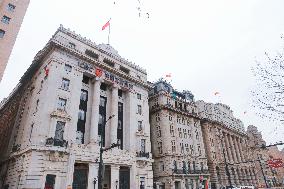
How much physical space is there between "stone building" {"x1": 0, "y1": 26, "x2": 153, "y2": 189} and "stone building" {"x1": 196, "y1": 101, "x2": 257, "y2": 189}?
1101 inches

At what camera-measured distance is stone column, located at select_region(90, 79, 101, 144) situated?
3612cm

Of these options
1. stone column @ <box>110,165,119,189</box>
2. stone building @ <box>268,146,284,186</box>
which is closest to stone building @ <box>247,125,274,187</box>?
stone building @ <box>268,146,284,186</box>

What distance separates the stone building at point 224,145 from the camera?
65.0m

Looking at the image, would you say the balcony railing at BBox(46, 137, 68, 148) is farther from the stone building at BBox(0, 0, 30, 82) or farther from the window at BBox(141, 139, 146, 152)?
the window at BBox(141, 139, 146, 152)

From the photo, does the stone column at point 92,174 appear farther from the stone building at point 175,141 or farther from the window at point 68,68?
the stone building at point 175,141

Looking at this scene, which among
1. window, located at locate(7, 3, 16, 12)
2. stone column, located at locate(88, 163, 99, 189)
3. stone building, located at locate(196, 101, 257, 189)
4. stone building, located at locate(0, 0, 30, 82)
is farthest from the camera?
stone building, located at locate(196, 101, 257, 189)

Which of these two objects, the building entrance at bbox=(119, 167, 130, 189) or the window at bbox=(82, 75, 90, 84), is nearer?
the building entrance at bbox=(119, 167, 130, 189)

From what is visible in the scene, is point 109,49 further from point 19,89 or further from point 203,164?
point 203,164

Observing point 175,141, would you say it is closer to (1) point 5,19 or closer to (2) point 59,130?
(2) point 59,130

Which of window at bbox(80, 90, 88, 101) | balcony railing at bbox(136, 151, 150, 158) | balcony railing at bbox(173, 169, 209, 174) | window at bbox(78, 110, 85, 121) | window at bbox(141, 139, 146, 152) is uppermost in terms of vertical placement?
window at bbox(80, 90, 88, 101)

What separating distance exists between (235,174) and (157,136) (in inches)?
1324

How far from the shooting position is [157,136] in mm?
55500

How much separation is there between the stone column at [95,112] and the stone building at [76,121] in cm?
15

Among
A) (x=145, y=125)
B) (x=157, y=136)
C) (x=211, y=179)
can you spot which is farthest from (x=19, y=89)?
(x=211, y=179)
